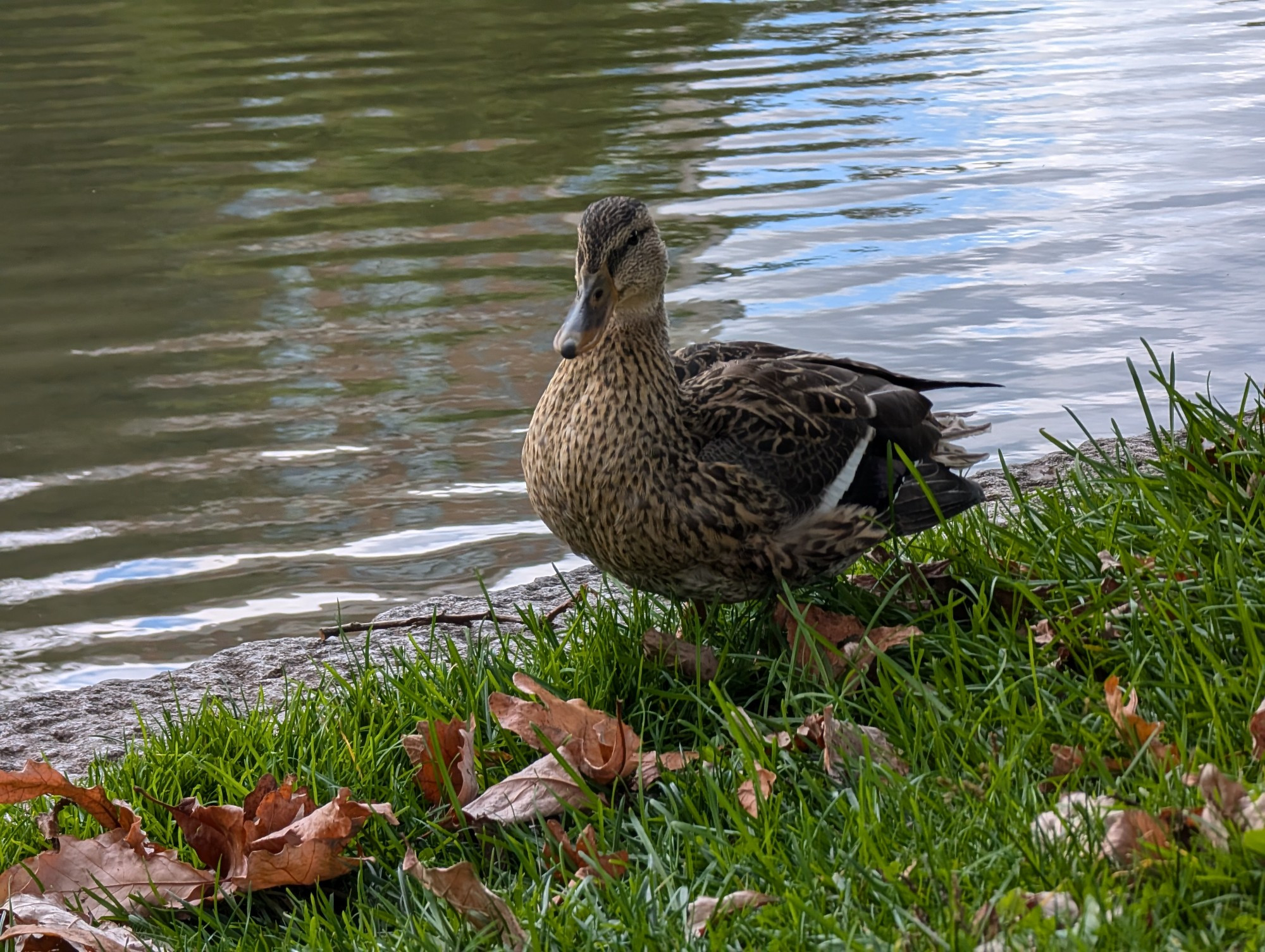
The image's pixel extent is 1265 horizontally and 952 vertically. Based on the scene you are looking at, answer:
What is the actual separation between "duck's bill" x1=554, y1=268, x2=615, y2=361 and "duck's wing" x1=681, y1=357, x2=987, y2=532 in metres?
0.34

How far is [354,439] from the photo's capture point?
23.4 feet

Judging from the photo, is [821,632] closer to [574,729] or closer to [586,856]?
[574,729]

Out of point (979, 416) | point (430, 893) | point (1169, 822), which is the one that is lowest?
point (979, 416)

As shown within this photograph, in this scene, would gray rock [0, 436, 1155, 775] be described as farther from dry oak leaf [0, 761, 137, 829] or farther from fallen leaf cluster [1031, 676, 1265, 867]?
fallen leaf cluster [1031, 676, 1265, 867]

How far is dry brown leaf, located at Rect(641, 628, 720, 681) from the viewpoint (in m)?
3.56

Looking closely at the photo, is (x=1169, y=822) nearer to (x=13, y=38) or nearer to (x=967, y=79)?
(x=967, y=79)

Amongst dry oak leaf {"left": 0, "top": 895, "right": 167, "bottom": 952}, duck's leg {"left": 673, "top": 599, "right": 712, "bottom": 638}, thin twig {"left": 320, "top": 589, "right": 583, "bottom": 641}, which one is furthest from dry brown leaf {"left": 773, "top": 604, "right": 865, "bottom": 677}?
dry oak leaf {"left": 0, "top": 895, "right": 167, "bottom": 952}

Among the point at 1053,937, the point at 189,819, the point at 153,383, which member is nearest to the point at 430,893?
the point at 189,819

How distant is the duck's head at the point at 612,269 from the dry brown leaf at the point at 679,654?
704 mm

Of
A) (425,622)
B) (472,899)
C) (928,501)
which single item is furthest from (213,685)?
(928,501)

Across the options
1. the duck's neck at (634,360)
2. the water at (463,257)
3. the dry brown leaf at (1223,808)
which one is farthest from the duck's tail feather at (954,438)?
the water at (463,257)

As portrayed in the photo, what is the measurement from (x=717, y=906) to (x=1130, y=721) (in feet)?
2.94

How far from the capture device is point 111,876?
3.12 metres

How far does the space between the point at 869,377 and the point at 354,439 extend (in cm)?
350
